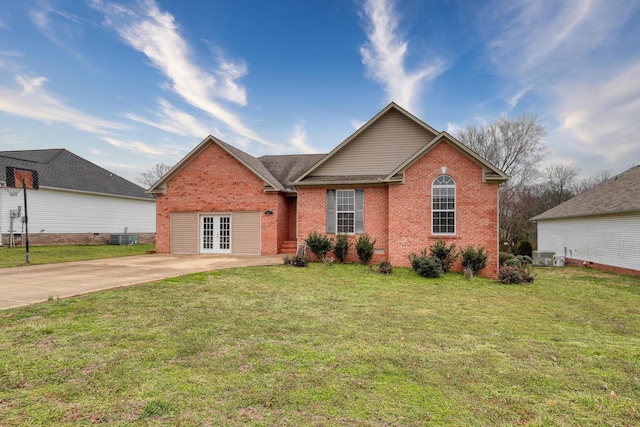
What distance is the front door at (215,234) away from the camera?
1819 cm

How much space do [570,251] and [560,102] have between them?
Answer: 9.33 m

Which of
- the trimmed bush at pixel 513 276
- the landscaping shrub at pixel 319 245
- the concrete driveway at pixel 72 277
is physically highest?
the landscaping shrub at pixel 319 245

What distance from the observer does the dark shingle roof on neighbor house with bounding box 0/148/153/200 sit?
23375 mm

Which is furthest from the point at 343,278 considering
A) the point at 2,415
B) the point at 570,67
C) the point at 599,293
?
the point at 570,67

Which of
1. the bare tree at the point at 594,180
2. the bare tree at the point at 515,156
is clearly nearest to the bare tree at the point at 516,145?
the bare tree at the point at 515,156

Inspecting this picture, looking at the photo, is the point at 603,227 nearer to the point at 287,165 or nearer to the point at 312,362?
the point at 287,165

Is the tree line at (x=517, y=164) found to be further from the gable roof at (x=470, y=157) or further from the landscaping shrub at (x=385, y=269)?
the landscaping shrub at (x=385, y=269)

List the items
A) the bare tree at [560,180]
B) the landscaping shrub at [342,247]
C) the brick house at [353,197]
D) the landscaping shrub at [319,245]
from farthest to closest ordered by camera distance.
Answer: the bare tree at [560,180] → the landscaping shrub at [319,245] → the landscaping shrub at [342,247] → the brick house at [353,197]

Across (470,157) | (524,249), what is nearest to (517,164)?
(524,249)

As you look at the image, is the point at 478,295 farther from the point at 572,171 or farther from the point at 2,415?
the point at 572,171

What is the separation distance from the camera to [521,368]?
4250 mm

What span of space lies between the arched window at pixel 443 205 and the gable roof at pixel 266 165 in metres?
8.18

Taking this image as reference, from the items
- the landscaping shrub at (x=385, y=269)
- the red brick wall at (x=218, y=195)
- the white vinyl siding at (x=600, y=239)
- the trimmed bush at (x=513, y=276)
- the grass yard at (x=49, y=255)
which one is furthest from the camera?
the red brick wall at (x=218, y=195)

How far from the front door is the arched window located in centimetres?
1116
